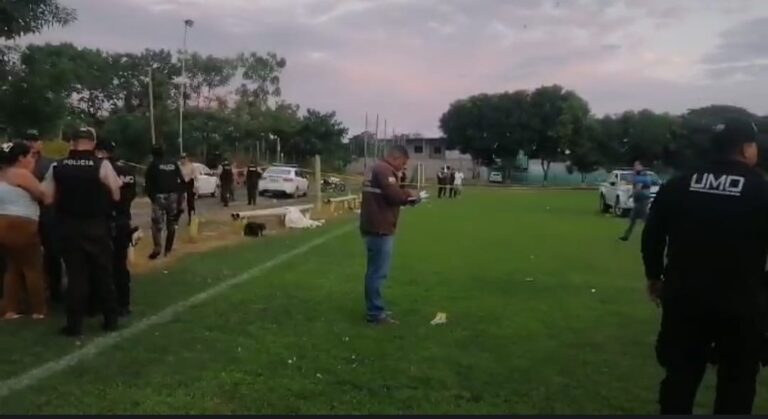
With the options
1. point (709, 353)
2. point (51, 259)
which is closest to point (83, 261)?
point (51, 259)

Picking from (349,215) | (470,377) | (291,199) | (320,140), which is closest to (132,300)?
(470,377)

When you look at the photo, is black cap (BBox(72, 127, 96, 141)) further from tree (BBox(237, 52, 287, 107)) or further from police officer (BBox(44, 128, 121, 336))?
tree (BBox(237, 52, 287, 107))

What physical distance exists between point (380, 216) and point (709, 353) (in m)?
4.23

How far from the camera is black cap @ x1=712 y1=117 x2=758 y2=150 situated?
430cm

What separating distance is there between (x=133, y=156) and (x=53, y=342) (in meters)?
48.2

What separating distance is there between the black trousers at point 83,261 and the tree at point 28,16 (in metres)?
2.73

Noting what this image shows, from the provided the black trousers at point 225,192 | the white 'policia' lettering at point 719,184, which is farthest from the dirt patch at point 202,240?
the white 'policia' lettering at point 719,184

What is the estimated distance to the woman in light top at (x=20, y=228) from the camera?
Result: 789 cm

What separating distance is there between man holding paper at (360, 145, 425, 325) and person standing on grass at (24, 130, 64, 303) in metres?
2.85

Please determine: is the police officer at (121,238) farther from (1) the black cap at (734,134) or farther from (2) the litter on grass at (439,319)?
(1) the black cap at (734,134)

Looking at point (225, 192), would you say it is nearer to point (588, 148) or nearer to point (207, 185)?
point (207, 185)

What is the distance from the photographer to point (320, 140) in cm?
7431

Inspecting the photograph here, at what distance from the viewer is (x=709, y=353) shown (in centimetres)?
447

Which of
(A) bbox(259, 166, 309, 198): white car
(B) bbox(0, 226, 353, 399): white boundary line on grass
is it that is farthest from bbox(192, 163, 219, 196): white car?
(B) bbox(0, 226, 353, 399): white boundary line on grass
